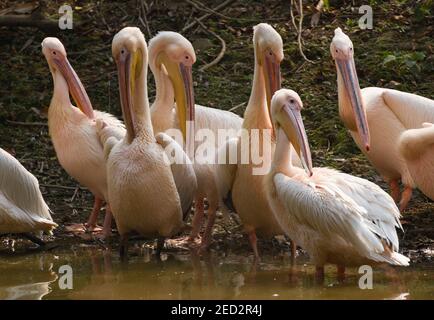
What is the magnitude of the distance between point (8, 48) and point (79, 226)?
3.65 m

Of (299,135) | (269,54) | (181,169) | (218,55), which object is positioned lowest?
(181,169)

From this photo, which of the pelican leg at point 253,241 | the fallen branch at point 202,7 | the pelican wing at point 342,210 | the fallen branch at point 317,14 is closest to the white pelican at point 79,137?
the pelican leg at point 253,241

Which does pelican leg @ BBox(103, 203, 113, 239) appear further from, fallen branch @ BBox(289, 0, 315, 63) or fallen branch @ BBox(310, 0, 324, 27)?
fallen branch @ BBox(310, 0, 324, 27)

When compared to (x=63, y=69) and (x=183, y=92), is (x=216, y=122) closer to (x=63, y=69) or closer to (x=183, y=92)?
(x=183, y=92)

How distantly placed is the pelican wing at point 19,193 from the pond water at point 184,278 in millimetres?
347

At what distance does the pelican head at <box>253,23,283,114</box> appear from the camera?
8734 mm

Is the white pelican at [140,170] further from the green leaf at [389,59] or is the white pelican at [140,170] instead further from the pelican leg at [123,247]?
the green leaf at [389,59]

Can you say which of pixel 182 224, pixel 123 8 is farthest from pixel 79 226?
pixel 123 8

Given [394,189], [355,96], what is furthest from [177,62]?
[394,189]

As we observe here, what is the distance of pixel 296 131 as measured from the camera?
780 centimetres

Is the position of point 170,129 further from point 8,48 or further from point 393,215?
point 8,48

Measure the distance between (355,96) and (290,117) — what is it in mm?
1369

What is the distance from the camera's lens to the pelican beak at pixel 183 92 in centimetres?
921

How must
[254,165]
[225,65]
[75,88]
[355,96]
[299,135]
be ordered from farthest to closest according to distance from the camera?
[225,65] < [75,88] < [355,96] < [254,165] < [299,135]
